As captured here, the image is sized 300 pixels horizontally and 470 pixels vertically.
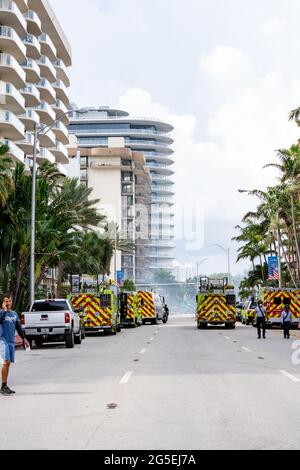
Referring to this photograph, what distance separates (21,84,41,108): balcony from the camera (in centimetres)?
6797

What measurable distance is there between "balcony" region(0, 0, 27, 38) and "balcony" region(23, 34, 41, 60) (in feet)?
13.9

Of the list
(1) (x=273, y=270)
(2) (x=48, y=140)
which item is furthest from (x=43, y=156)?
(1) (x=273, y=270)

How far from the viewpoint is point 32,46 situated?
6925 cm

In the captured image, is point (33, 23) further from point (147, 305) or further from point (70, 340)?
point (70, 340)

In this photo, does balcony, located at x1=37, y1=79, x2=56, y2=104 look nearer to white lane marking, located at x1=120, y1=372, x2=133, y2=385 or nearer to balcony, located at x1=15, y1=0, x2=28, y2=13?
balcony, located at x1=15, y1=0, x2=28, y2=13

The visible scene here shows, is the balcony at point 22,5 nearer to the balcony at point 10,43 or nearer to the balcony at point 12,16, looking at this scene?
the balcony at point 12,16

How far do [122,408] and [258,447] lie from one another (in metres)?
3.38

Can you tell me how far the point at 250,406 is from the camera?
10.8 m

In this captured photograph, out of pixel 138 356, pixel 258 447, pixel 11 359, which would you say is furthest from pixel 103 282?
pixel 258 447

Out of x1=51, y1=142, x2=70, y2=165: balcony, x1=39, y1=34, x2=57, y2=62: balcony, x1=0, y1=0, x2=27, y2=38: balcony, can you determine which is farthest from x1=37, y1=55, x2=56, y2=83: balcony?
x1=0, y1=0, x2=27, y2=38: balcony

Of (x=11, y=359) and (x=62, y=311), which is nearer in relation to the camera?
(x=11, y=359)

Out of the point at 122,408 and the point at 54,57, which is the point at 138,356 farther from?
the point at 54,57

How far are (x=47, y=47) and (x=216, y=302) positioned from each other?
142ft

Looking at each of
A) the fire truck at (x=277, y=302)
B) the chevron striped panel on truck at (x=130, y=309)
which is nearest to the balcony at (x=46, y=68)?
the chevron striped panel on truck at (x=130, y=309)
